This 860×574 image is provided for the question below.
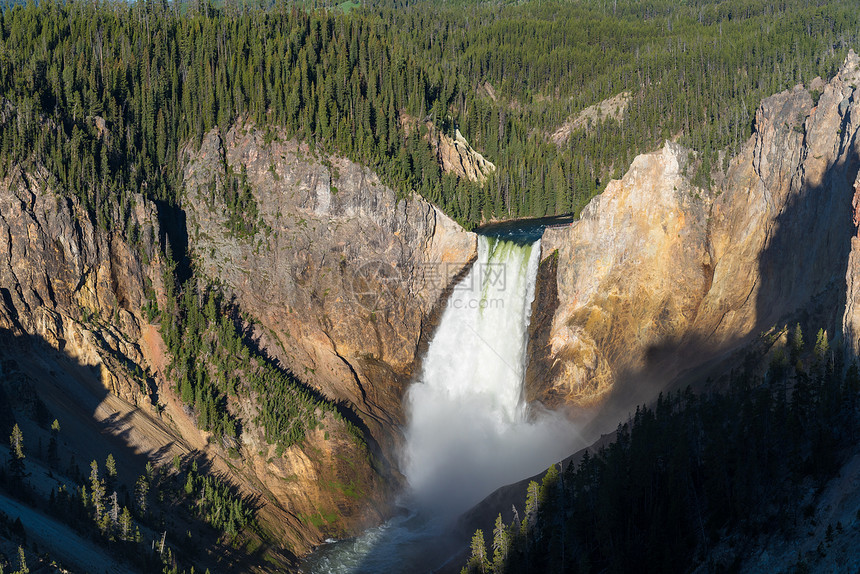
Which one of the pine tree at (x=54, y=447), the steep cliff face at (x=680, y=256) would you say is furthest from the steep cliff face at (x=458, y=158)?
the pine tree at (x=54, y=447)

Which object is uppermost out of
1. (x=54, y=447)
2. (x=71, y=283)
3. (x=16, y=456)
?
(x=71, y=283)

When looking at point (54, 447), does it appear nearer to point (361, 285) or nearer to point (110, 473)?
point (110, 473)

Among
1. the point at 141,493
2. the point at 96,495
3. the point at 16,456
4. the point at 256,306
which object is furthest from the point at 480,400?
the point at 16,456

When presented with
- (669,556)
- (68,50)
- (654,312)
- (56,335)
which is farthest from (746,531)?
(68,50)

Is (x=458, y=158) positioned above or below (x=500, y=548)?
above

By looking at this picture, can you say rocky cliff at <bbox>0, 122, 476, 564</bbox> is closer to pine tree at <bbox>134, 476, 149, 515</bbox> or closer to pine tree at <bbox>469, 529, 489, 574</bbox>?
pine tree at <bbox>134, 476, 149, 515</bbox>

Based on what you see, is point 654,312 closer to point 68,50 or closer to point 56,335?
point 56,335

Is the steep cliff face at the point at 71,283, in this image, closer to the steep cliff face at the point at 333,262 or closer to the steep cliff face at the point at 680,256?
the steep cliff face at the point at 333,262
